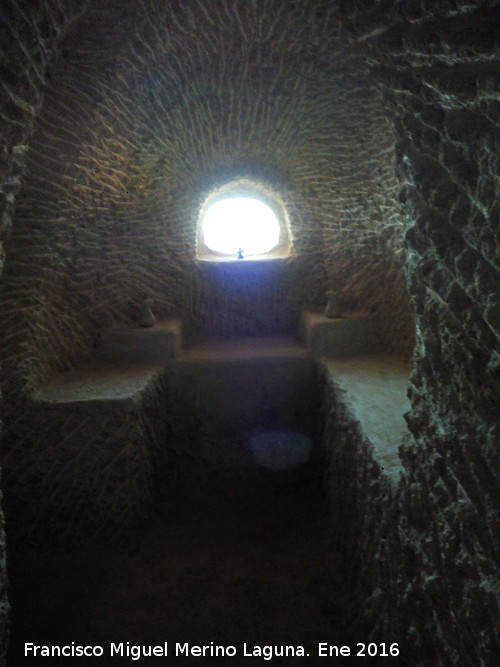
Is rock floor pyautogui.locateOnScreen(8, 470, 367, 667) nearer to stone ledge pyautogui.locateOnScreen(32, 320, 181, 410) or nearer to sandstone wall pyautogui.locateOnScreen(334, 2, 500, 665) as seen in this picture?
stone ledge pyautogui.locateOnScreen(32, 320, 181, 410)

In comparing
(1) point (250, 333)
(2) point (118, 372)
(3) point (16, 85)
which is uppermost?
(3) point (16, 85)

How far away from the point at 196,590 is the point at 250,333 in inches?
94.6

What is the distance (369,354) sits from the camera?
417 centimetres

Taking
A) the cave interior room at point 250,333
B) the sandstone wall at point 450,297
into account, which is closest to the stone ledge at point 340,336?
the cave interior room at point 250,333

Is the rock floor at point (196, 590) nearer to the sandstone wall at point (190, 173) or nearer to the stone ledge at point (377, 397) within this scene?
the stone ledge at point (377, 397)

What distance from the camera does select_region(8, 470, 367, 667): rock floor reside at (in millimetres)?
2600

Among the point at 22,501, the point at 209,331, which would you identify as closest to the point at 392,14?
the point at 22,501

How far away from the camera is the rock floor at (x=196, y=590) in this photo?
2600mm

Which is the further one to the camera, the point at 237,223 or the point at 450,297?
the point at 237,223

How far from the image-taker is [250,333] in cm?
477

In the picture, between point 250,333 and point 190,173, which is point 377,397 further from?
point 190,173

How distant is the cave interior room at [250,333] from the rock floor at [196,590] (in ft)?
0.05

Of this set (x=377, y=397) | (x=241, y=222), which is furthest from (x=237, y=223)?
(x=377, y=397)

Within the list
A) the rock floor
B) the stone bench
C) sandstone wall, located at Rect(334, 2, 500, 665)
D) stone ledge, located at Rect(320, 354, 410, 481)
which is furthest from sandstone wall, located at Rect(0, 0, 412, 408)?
sandstone wall, located at Rect(334, 2, 500, 665)
